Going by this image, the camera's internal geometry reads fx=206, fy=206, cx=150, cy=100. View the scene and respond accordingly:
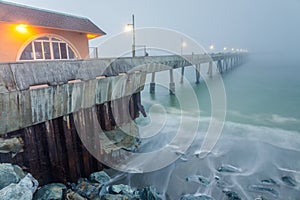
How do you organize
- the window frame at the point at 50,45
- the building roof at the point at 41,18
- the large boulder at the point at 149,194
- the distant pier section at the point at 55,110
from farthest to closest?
the window frame at the point at 50,45
the building roof at the point at 41,18
the large boulder at the point at 149,194
the distant pier section at the point at 55,110

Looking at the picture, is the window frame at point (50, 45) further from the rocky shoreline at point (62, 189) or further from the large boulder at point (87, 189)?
the large boulder at point (87, 189)

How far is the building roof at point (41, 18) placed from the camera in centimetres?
913

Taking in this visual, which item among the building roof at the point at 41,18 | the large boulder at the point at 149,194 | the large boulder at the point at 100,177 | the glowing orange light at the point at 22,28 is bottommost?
the large boulder at the point at 149,194

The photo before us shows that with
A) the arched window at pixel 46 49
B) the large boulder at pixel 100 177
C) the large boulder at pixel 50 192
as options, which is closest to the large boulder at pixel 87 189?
the large boulder at pixel 100 177

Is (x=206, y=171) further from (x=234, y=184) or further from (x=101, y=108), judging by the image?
(x=101, y=108)

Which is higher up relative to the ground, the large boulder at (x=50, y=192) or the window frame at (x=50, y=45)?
the window frame at (x=50, y=45)

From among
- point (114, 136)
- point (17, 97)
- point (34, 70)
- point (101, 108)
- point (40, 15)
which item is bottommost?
point (114, 136)

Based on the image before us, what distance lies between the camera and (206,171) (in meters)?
8.61

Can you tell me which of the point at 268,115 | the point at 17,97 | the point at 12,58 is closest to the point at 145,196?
the point at 17,97

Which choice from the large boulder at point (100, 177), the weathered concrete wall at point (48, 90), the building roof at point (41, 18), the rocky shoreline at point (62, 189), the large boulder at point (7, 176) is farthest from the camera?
the building roof at point (41, 18)

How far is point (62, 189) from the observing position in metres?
6.12

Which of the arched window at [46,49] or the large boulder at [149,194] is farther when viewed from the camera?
the arched window at [46,49]

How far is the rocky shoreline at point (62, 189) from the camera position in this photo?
449 centimetres

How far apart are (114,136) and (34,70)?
4.41 m
